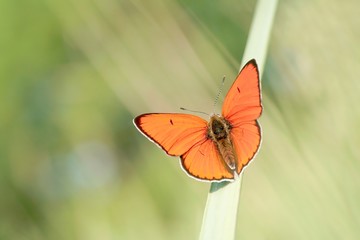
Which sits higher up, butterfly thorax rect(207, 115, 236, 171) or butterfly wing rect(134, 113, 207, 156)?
butterfly thorax rect(207, 115, 236, 171)

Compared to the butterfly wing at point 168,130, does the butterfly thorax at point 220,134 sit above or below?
above

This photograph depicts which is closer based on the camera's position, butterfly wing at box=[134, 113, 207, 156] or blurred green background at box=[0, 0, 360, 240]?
blurred green background at box=[0, 0, 360, 240]

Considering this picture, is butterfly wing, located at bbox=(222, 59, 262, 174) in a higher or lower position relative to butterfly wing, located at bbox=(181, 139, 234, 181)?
higher

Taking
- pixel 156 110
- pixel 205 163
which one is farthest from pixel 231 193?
pixel 156 110

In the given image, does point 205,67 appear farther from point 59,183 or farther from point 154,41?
point 59,183

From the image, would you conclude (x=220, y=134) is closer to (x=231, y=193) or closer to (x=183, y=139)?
(x=183, y=139)
